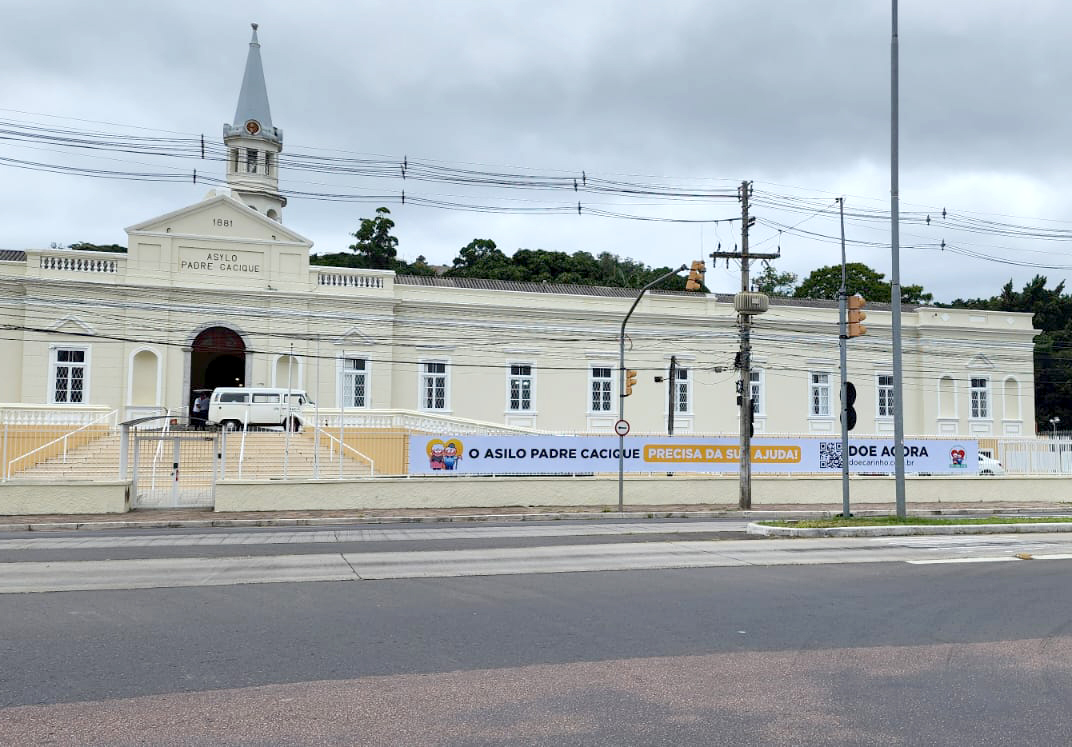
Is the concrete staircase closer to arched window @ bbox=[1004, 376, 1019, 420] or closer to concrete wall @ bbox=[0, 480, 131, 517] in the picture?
concrete wall @ bbox=[0, 480, 131, 517]

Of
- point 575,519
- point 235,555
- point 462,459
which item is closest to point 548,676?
point 235,555

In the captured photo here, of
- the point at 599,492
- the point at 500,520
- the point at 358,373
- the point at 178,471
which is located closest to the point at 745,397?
the point at 599,492

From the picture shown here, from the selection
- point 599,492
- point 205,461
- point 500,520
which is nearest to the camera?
point 500,520

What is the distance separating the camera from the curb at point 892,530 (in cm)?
1775

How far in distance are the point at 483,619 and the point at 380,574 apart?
11.4ft

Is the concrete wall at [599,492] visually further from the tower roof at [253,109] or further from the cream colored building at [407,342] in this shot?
the tower roof at [253,109]


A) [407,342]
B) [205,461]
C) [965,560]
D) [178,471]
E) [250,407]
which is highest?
[407,342]

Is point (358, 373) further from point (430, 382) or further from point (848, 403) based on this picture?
point (848, 403)

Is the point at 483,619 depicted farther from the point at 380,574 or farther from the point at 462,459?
the point at 462,459

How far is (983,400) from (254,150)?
40.7m

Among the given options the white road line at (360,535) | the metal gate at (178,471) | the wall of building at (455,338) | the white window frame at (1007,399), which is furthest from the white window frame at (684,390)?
the metal gate at (178,471)

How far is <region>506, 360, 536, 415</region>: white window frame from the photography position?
41844mm

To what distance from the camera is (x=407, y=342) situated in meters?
40.4

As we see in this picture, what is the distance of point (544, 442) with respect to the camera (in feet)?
90.0
